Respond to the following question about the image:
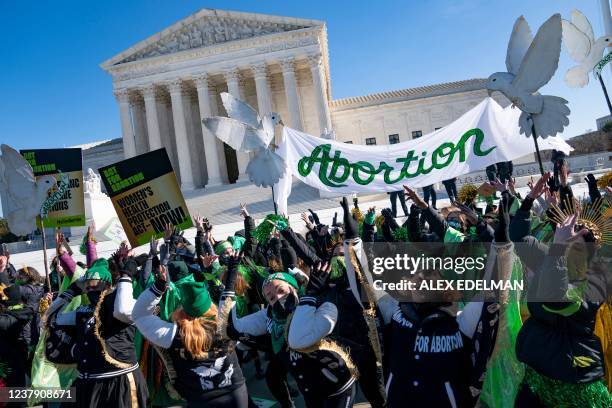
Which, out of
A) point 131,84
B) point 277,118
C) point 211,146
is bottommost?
point 277,118

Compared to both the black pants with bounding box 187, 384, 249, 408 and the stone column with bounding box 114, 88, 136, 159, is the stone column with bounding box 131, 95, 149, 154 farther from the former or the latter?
the black pants with bounding box 187, 384, 249, 408

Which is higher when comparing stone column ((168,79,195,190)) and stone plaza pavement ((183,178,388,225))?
stone column ((168,79,195,190))

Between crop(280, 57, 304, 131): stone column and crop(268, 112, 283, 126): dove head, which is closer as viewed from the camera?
crop(268, 112, 283, 126): dove head

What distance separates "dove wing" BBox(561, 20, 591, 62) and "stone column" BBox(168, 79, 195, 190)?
31.1 meters

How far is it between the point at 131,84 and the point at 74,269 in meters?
35.8

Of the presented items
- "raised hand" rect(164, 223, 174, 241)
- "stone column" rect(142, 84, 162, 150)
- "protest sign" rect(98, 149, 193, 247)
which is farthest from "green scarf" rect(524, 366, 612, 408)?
"stone column" rect(142, 84, 162, 150)

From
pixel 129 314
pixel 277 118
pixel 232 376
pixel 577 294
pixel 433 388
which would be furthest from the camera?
pixel 277 118

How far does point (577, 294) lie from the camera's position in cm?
223

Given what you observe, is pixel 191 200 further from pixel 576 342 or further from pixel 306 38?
pixel 576 342

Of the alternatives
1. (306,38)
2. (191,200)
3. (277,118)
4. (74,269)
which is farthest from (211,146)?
(74,269)

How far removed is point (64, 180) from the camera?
661cm

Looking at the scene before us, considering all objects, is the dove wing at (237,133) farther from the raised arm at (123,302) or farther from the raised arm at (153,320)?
the raised arm at (153,320)

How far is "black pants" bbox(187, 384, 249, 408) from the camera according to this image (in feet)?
10.0

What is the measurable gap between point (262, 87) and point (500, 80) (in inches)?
1231
